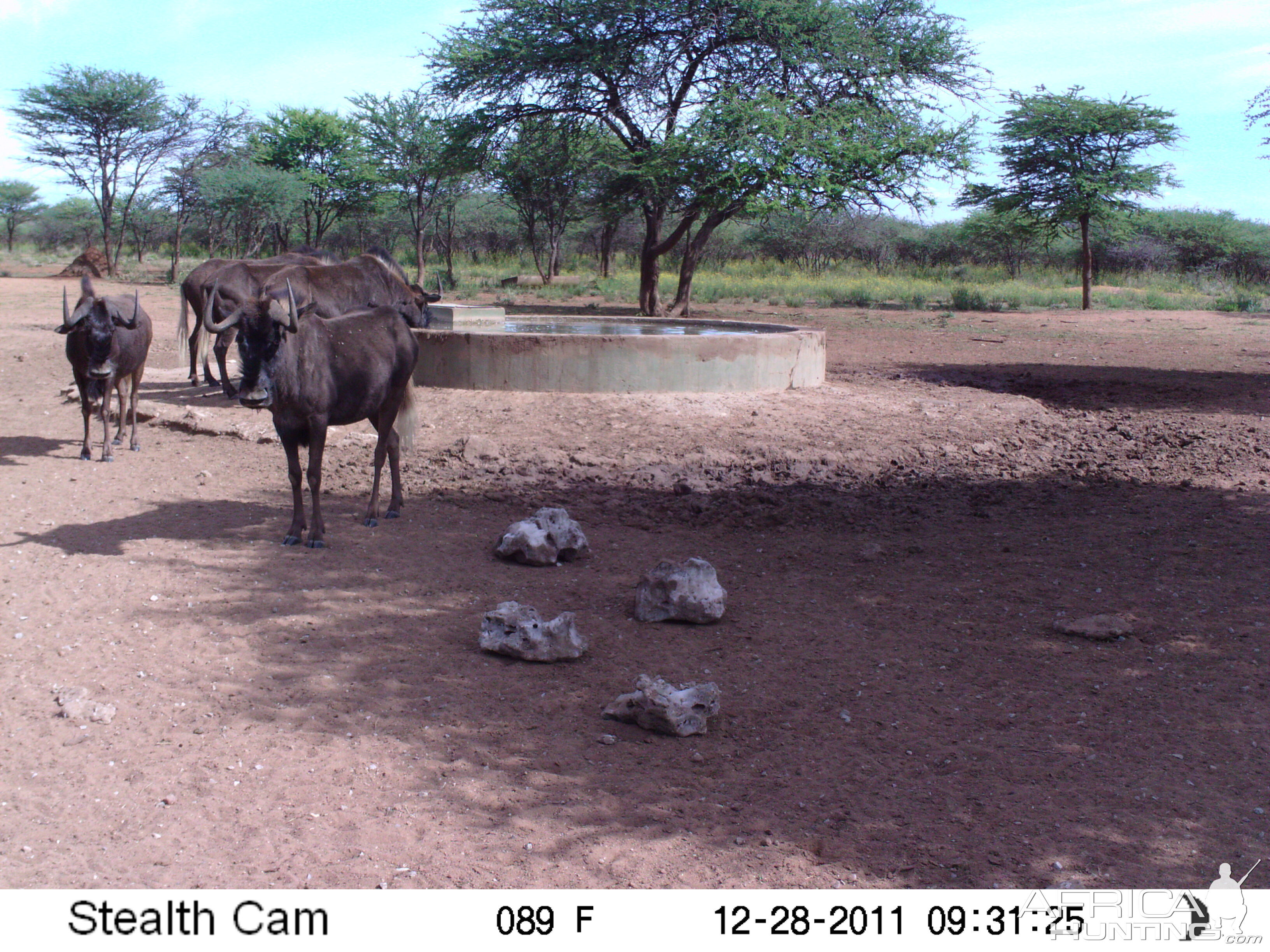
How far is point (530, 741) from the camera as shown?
387 cm

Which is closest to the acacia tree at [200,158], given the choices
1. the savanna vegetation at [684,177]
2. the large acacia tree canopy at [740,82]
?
the savanna vegetation at [684,177]

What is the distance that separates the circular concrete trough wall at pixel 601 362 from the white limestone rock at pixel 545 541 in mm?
4252

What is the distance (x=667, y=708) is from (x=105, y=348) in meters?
5.79

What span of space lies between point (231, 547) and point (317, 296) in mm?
3699

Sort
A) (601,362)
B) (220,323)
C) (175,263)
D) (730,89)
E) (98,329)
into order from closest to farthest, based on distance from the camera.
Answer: (220,323) < (98,329) < (601,362) < (730,89) < (175,263)

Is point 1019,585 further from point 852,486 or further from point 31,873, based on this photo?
point 31,873

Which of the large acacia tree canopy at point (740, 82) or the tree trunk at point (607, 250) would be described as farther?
the tree trunk at point (607, 250)

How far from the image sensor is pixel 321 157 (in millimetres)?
36625

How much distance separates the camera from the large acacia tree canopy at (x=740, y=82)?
1872cm

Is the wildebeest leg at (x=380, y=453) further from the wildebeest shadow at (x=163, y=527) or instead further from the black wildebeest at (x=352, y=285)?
the black wildebeest at (x=352, y=285)

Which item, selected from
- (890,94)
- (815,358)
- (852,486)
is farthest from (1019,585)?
(890,94)

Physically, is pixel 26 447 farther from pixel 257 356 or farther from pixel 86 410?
pixel 257 356

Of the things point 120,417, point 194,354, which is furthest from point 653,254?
point 120,417

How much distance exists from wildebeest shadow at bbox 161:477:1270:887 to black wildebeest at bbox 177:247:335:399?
4094mm
